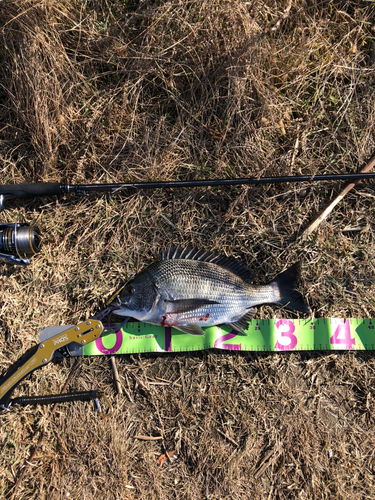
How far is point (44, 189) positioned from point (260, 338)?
100 inches

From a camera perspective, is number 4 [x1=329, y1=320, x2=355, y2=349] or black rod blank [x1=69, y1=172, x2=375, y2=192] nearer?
black rod blank [x1=69, y1=172, x2=375, y2=192]

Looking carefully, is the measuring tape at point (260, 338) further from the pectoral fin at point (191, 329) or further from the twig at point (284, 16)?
the twig at point (284, 16)

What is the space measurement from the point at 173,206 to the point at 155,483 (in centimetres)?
271

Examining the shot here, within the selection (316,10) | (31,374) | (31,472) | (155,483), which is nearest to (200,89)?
(316,10)

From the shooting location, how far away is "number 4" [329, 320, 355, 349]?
3031 millimetres

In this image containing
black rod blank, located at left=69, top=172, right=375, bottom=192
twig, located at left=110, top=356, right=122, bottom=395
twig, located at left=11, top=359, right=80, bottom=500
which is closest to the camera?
black rod blank, located at left=69, top=172, right=375, bottom=192

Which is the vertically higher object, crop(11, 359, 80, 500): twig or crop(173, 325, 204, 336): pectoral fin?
crop(173, 325, 204, 336): pectoral fin

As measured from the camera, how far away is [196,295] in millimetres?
2881

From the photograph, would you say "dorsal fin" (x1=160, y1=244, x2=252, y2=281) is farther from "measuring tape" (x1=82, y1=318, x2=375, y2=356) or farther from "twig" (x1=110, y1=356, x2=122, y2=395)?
"twig" (x1=110, y1=356, x2=122, y2=395)

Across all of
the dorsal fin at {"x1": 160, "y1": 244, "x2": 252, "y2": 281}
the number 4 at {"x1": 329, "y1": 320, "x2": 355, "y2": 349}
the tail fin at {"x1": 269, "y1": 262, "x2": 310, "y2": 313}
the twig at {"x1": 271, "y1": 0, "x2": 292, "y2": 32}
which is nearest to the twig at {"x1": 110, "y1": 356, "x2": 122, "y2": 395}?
the dorsal fin at {"x1": 160, "y1": 244, "x2": 252, "y2": 281}

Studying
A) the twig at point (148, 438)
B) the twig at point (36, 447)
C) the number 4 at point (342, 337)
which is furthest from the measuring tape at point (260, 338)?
the twig at point (148, 438)

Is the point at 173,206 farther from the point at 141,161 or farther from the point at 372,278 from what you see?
the point at 372,278

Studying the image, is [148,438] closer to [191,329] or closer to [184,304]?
[191,329]

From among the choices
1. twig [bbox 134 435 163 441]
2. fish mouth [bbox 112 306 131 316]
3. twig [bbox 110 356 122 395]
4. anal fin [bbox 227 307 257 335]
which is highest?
fish mouth [bbox 112 306 131 316]
